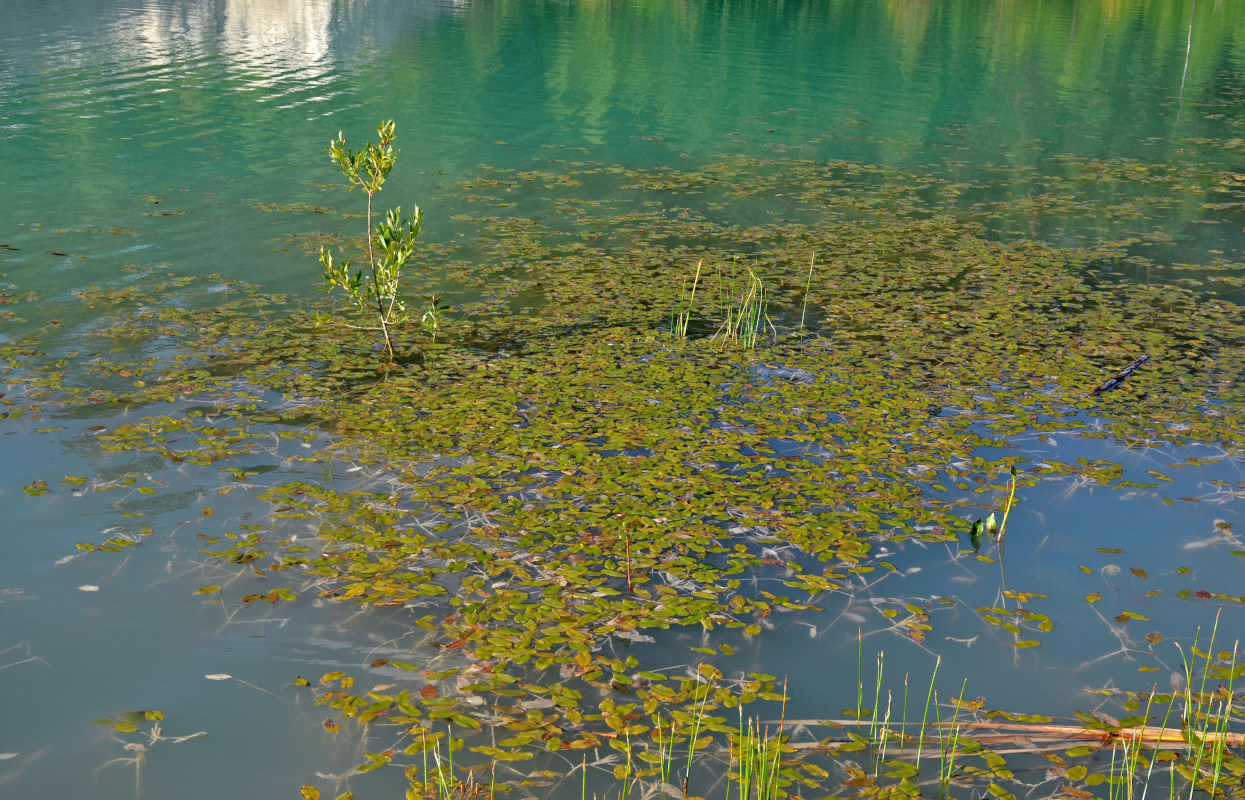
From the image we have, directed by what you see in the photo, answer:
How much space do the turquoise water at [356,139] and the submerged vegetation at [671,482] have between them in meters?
0.29

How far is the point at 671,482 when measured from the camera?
880cm

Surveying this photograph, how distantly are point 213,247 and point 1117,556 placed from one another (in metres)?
14.9

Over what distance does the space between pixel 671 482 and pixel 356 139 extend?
21.4 meters

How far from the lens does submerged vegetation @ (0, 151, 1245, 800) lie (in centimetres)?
580

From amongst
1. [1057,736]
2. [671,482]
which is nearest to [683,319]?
[671,482]

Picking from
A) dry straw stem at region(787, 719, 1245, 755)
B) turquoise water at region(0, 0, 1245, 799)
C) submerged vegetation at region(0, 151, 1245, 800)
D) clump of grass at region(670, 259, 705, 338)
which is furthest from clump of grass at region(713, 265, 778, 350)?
dry straw stem at region(787, 719, 1245, 755)

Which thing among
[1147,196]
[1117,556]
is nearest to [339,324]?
[1117,556]

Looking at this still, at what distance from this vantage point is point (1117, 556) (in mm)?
7879

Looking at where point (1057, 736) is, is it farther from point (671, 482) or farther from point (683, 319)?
point (683, 319)

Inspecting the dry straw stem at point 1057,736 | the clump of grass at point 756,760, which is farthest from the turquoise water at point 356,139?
the clump of grass at point 756,760

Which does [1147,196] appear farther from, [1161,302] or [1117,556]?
[1117,556]

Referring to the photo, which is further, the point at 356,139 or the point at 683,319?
the point at 356,139

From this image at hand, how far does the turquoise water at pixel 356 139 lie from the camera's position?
20.7 feet

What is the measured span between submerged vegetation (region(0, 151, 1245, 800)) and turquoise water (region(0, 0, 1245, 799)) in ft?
0.95
